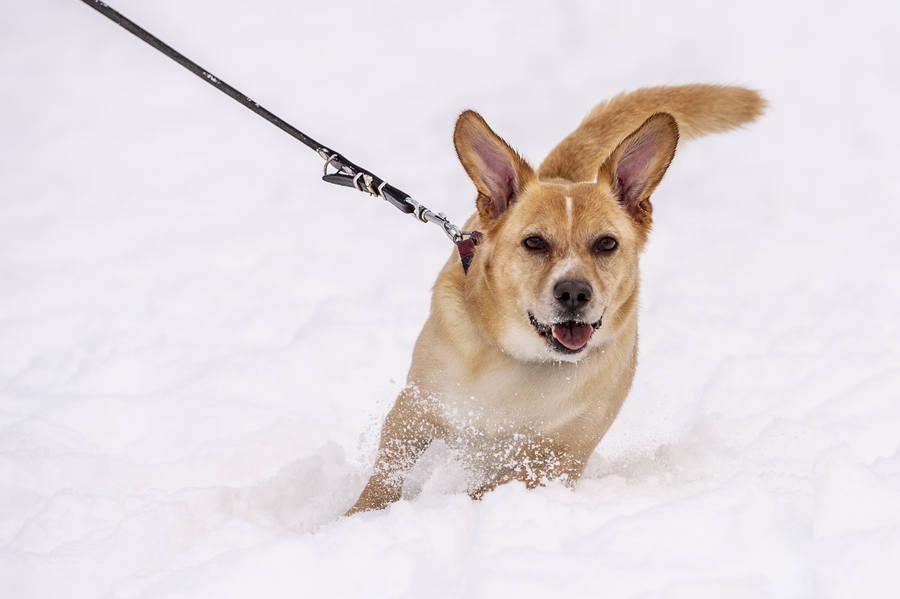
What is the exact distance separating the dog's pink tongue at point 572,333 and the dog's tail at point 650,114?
1.21 meters

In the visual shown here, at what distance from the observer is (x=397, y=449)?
112 inches

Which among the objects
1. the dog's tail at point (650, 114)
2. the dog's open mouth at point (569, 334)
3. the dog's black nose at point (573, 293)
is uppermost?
the dog's tail at point (650, 114)

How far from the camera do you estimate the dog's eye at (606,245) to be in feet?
8.57

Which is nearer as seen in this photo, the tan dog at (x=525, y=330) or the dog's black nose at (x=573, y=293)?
the dog's black nose at (x=573, y=293)

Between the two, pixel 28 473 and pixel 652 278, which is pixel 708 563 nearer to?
pixel 28 473

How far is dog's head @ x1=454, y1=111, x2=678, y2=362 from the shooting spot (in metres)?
2.46

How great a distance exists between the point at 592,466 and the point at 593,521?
1.27m

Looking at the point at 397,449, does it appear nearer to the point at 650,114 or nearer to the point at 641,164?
the point at 641,164

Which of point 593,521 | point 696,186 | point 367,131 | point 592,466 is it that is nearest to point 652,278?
point 696,186

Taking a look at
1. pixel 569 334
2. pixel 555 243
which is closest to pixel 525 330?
pixel 569 334

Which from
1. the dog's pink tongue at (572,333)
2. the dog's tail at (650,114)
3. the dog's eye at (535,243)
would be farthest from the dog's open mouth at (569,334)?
the dog's tail at (650,114)

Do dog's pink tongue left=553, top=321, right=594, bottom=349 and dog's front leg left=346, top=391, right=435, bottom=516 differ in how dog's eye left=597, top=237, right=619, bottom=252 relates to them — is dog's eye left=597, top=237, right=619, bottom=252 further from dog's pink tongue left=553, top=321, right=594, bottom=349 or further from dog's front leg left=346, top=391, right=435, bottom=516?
Result: dog's front leg left=346, top=391, right=435, bottom=516

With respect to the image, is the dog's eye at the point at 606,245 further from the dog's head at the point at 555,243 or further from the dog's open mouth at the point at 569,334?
the dog's open mouth at the point at 569,334

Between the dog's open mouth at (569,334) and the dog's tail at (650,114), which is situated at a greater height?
the dog's tail at (650,114)
